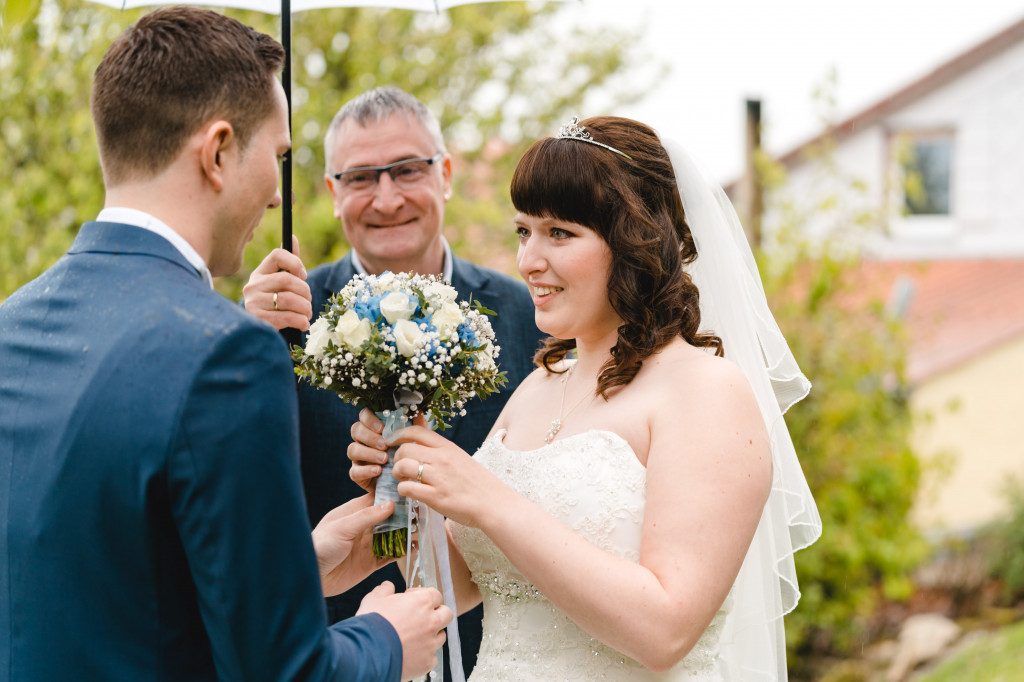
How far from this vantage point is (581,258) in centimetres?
276

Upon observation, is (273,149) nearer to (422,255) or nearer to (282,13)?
(282,13)

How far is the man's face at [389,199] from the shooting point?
12.8 ft

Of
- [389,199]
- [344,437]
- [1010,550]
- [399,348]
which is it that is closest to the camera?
[399,348]

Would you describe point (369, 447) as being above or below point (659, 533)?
above

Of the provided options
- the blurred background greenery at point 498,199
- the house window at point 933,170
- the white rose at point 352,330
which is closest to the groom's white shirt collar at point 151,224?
the white rose at point 352,330

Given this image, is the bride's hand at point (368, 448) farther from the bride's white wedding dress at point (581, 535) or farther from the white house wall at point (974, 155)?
the white house wall at point (974, 155)

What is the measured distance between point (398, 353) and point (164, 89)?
0.86 metres

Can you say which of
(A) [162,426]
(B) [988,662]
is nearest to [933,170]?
(B) [988,662]

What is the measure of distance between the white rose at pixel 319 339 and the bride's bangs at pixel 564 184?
2.44ft

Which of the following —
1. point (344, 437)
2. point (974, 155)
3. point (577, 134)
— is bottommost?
point (344, 437)

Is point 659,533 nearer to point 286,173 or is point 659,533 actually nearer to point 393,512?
point 393,512

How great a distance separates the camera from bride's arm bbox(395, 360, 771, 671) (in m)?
2.30

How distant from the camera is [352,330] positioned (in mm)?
2359

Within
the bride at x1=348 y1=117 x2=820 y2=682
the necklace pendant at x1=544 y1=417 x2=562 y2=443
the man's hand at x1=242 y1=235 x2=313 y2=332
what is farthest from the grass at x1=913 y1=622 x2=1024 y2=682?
the man's hand at x1=242 y1=235 x2=313 y2=332
